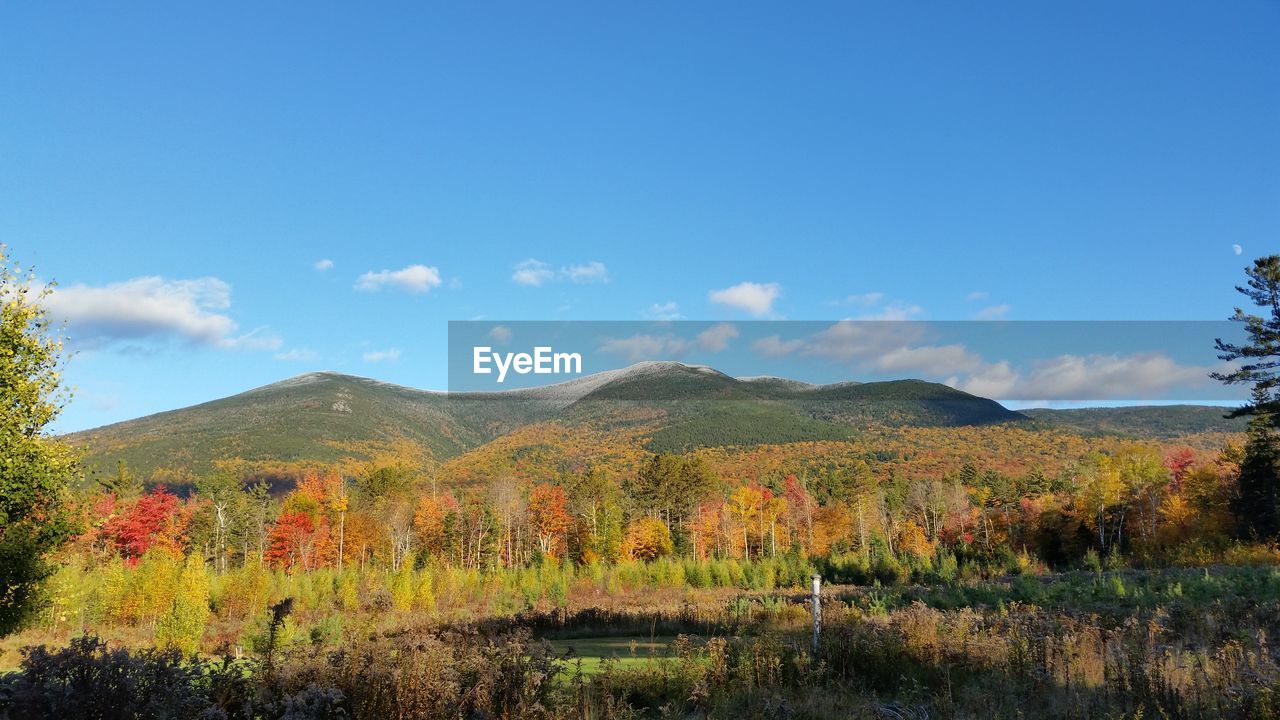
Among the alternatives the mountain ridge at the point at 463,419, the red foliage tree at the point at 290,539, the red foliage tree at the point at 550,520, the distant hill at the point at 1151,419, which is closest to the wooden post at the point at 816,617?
the red foliage tree at the point at 550,520

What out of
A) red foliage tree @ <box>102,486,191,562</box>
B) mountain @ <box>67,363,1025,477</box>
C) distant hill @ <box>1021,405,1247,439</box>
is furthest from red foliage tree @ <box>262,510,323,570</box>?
distant hill @ <box>1021,405,1247,439</box>

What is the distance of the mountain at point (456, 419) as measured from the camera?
120 metres

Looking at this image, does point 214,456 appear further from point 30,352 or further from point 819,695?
point 819,695

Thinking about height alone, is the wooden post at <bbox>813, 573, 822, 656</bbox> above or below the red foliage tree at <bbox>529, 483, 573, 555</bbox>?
above

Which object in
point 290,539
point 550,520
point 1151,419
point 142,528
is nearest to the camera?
point 142,528

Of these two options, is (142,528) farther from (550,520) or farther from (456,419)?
(456,419)

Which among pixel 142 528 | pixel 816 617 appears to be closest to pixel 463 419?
pixel 142 528

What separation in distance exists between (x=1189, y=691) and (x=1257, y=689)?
1.06 metres

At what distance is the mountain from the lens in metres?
120

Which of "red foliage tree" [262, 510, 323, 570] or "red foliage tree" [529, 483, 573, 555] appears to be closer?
"red foliage tree" [262, 510, 323, 570]

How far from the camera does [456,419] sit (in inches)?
7530

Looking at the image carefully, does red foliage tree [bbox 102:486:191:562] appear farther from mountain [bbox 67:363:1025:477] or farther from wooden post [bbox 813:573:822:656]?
mountain [bbox 67:363:1025:477]

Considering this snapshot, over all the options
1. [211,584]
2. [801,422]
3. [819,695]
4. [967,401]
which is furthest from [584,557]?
[967,401]

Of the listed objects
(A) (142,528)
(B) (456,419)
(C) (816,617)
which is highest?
(B) (456,419)
